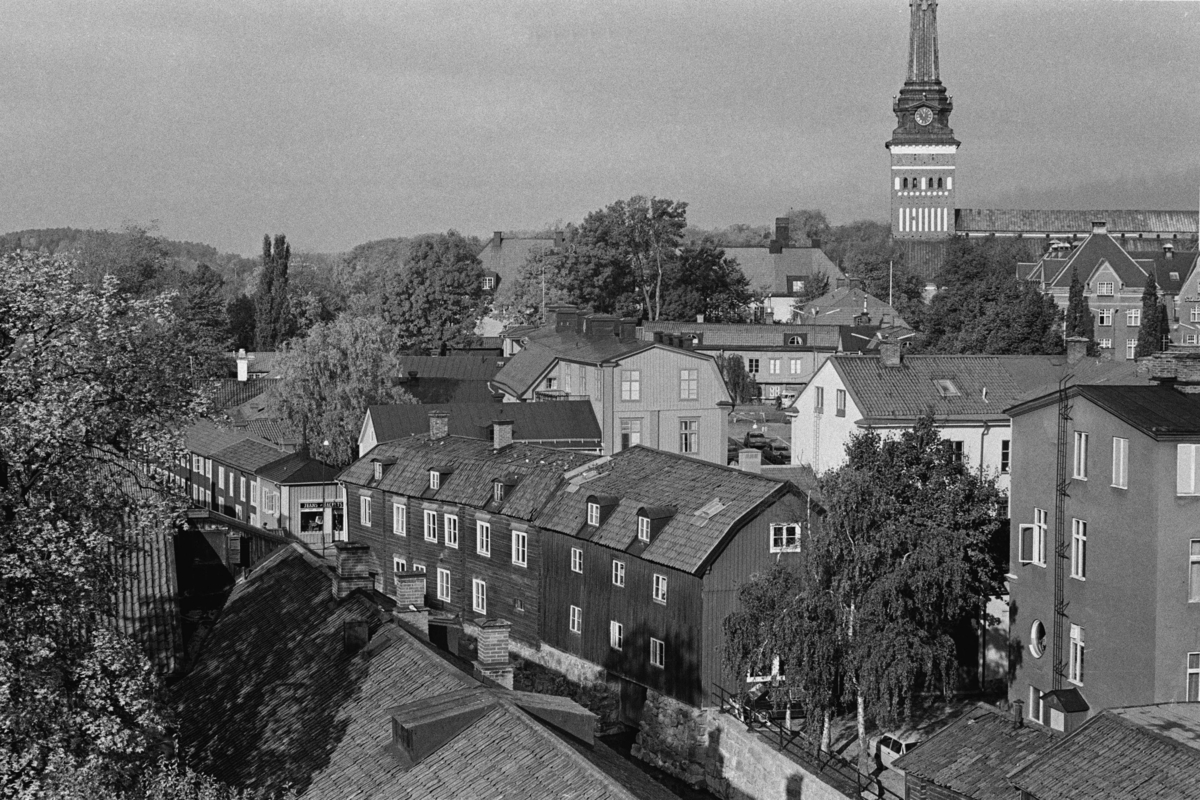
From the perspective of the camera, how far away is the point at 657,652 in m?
32.3

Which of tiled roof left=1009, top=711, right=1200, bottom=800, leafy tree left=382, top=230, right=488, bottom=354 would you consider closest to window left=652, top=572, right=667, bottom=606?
tiled roof left=1009, top=711, right=1200, bottom=800

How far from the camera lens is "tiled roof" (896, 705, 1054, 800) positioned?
76.5 feet

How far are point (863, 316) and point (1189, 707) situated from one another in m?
69.3

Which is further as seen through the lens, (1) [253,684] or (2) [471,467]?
(2) [471,467]

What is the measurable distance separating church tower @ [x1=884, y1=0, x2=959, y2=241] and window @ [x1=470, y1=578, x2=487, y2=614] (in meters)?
116

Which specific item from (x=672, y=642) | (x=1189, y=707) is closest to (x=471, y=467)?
(x=672, y=642)

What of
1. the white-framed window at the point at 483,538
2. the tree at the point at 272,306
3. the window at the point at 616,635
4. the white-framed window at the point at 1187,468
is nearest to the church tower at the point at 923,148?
the tree at the point at 272,306

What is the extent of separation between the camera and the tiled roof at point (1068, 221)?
149 m

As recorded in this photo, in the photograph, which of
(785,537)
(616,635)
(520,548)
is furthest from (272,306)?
(785,537)

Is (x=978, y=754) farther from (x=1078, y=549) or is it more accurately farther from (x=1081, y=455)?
(x=1081, y=455)

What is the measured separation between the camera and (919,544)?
27.6 metres

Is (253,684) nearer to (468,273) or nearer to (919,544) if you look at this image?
(919,544)

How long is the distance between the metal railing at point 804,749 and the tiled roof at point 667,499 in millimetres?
2850

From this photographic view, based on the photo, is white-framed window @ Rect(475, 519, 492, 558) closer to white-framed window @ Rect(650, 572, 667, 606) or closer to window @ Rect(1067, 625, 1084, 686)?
white-framed window @ Rect(650, 572, 667, 606)
